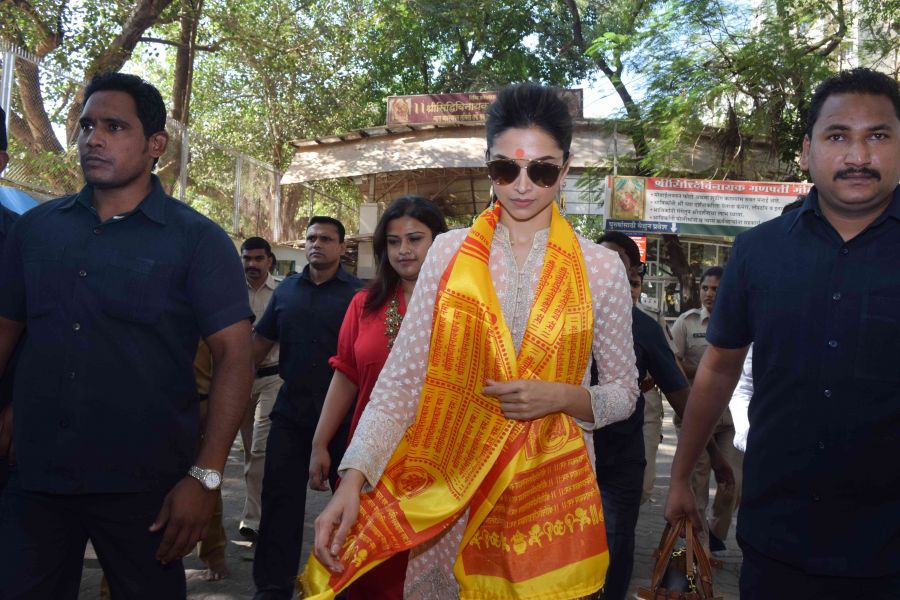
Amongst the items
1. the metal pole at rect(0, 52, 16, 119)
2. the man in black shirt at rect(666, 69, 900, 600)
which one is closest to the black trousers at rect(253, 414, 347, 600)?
the man in black shirt at rect(666, 69, 900, 600)

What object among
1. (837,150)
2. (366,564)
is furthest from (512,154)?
(366,564)

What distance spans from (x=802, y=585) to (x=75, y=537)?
2.27m

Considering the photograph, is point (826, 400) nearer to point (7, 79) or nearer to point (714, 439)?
point (714, 439)

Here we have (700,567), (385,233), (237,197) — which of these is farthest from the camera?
(237,197)

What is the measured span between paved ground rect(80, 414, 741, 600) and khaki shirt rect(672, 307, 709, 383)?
137cm

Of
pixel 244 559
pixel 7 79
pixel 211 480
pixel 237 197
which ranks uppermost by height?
pixel 7 79

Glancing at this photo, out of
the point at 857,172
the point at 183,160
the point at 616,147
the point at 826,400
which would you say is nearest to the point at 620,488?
the point at 826,400

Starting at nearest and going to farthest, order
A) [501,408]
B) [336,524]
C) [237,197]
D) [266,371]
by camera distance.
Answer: [336,524]
[501,408]
[266,371]
[237,197]

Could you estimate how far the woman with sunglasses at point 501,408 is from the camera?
2352 millimetres

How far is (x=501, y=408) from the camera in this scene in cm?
238

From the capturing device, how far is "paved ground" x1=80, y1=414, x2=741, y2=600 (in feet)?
17.3

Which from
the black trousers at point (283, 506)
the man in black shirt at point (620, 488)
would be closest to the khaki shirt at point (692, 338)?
the man in black shirt at point (620, 488)

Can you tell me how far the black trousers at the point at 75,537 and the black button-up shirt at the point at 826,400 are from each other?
1.87 metres

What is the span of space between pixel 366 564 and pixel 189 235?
137cm
